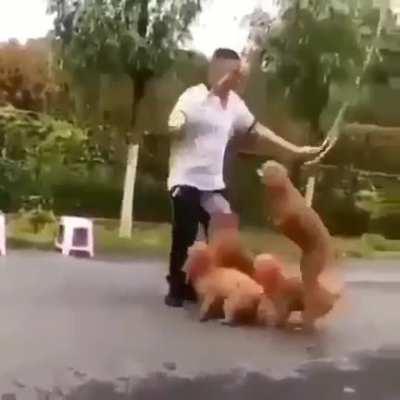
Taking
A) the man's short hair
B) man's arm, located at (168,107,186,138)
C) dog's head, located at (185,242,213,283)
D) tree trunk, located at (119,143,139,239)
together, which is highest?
the man's short hair

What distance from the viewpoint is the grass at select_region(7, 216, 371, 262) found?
40.0 inches

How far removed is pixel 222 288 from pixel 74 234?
0.18m

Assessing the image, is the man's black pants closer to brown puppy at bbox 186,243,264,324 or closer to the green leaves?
brown puppy at bbox 186,243,264,324

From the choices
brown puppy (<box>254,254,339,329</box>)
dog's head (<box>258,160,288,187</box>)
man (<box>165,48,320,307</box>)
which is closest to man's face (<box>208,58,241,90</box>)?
man (<box>165,48,320,307</box>)

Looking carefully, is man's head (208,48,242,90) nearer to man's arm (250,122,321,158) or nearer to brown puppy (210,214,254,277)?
man's arm (250,122,321,158)

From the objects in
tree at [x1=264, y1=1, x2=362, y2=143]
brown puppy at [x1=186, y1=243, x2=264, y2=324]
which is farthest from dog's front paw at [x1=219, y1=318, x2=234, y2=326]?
tree at [x1=264, y1=1, x2=362, y2=143]

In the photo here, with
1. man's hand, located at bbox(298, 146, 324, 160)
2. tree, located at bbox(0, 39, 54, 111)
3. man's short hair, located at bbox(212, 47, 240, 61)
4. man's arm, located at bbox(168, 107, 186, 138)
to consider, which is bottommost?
man's hand, located at bbox(298, 146, 324, 160)

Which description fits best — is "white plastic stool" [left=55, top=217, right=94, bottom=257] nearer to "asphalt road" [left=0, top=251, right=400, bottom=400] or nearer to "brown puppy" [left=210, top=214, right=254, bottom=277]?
"asphalt road" [left=0, top=251, right=400, bottom=400]

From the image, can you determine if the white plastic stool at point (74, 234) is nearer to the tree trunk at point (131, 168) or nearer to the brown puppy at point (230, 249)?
the tree trunk at point (131, 168)

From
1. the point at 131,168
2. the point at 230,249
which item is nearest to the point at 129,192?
the point at 131,168

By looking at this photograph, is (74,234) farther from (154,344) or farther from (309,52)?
(309,52)

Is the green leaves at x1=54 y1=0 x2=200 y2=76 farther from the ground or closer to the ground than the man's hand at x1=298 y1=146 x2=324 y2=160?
farther from the ground

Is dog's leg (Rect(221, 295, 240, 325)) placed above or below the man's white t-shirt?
below

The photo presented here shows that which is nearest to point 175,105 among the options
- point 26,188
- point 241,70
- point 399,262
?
point 241,70
